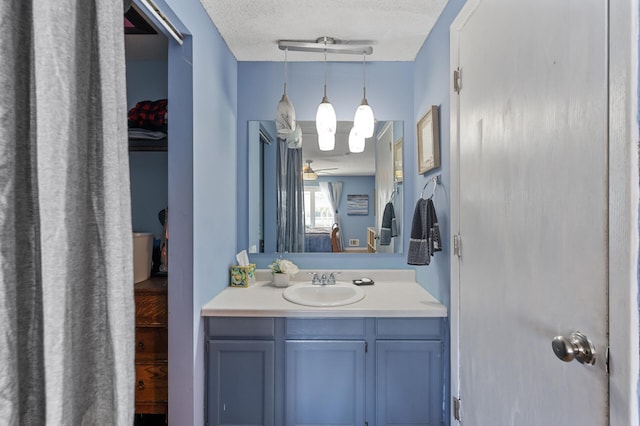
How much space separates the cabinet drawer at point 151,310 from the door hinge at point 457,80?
1.63m

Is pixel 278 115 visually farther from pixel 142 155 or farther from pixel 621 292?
pixel 621 292

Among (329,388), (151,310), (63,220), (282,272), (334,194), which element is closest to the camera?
(63,220)

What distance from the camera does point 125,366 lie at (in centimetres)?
69

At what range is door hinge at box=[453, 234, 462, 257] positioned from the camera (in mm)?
1388

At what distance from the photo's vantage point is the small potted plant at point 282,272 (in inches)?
79.3

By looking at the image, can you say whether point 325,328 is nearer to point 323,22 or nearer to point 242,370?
point 242,370

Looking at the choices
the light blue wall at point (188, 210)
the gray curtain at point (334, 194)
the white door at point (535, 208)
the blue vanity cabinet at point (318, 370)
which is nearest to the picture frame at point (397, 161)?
the gray curtain at point (334, 194)

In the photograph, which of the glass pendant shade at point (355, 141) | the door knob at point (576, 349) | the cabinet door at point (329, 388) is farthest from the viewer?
the glass pendant shade at point (355, 141)

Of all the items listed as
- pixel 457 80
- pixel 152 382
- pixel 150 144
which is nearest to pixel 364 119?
pixel 457 80

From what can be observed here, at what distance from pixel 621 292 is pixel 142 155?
215 cm

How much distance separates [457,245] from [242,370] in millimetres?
1212

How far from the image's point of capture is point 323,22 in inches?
69.0

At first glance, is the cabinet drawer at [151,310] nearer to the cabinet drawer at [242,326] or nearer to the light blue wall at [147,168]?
the cabinet drawer at [242,326]

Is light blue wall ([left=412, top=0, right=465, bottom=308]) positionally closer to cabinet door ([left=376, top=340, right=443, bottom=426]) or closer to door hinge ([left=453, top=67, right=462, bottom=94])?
door hinge ([left=453, top=67, right=462, bottom=94])
